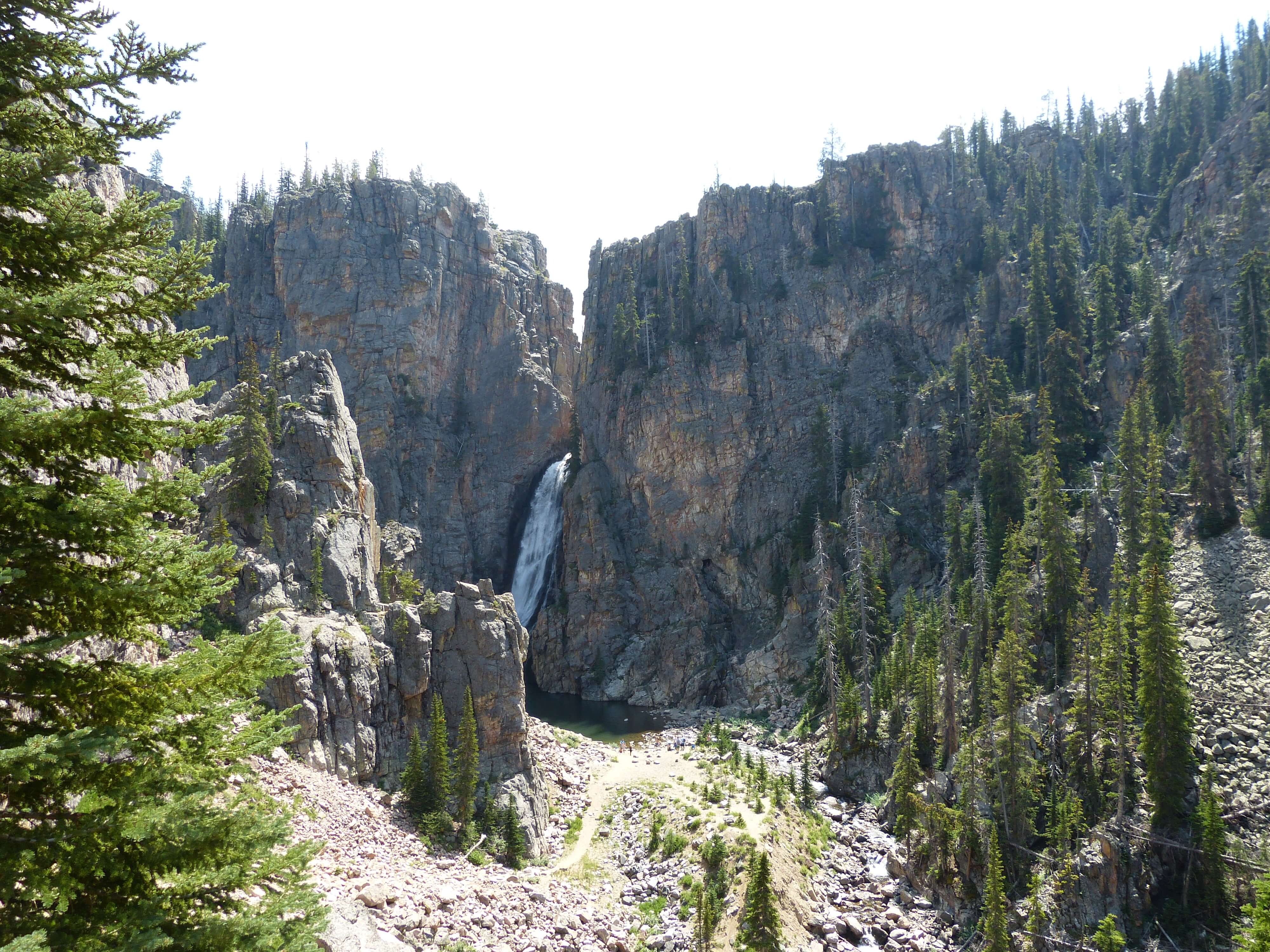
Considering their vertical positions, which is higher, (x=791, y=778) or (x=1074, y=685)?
(x=1074, y=685)

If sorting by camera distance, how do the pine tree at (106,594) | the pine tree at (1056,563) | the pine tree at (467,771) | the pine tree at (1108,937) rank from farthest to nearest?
1. the pine tree at (1056,563)
2. the pine tree at (467,771)
3. the pine tree at (1108,937)
4. the pine tree at (106,594)

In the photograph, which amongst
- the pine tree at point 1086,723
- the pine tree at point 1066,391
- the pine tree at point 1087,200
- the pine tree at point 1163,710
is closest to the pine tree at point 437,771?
the pine tree at point 1086,723

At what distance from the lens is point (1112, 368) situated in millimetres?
69875

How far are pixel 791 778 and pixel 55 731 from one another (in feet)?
142

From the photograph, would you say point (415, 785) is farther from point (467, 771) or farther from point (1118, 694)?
point (1118, 694)

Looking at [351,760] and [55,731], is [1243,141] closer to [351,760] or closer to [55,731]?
[351,760]

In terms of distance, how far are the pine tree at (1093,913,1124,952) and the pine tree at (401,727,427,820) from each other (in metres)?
26.4

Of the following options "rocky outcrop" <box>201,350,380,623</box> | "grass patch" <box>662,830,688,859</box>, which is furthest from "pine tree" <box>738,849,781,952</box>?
"rocky outcrop" <box>201,350,380,623</box>

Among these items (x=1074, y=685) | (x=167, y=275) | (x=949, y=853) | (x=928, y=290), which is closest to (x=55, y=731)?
(x=167, y=275)

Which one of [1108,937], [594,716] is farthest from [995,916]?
[594,716]

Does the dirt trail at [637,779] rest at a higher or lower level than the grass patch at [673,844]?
lower

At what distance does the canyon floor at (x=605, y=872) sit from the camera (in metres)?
22.5

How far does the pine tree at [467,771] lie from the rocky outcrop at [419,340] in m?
52.1

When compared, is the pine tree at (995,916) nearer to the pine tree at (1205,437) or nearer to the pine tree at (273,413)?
the pine tree at (1205,437)
